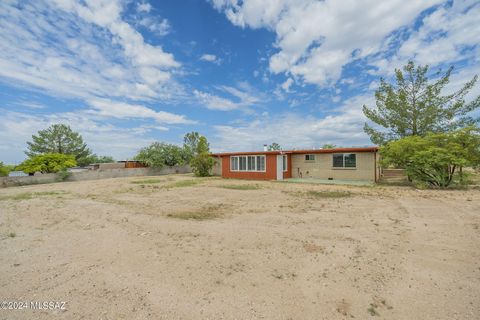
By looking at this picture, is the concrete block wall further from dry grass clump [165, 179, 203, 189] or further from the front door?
the front door

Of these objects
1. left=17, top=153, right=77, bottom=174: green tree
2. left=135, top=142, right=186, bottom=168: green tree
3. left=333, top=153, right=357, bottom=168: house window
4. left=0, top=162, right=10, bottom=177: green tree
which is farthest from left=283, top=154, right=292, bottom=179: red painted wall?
left=0, top=162, right=10, bottom=177: green tree

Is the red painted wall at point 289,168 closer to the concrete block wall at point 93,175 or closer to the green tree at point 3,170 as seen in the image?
the concrete block wall at point 93,175

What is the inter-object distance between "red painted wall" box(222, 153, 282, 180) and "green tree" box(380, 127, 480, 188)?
7.57 m

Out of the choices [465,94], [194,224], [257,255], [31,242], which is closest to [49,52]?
[31,242]

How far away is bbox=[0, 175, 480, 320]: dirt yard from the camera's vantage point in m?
2.61

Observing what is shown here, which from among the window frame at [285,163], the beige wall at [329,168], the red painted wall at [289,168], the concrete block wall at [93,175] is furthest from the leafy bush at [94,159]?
the beige wall at [329,168]

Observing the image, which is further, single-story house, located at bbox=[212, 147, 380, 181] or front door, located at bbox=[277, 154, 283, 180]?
front door, located at bbox=[277, 154, 283, 180]

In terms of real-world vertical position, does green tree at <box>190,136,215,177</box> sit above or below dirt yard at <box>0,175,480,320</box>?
above

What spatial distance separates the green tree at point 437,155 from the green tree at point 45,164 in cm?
2471

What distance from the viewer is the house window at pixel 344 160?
54.2 ft

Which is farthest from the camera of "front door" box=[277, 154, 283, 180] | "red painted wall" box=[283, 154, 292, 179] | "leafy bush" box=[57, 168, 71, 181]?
"red painted wall" box=[283, 154, 292, 179]

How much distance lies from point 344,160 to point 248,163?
307 inches

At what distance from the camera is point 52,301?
8.98ft

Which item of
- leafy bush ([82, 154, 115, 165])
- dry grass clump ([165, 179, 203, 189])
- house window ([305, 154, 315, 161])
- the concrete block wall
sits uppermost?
Answer: leafy bush ([82, 154, 115, 165])
